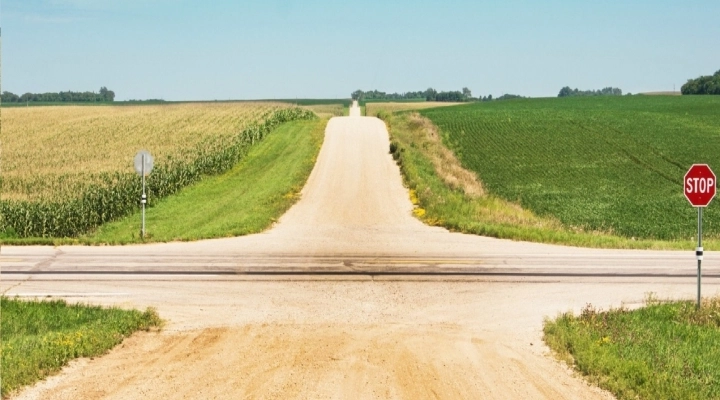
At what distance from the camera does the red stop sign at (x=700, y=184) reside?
15258 mm

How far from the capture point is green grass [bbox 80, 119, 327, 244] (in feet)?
94.3

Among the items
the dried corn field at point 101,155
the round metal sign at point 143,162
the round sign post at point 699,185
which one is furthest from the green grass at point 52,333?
the dried corn field at point 101,155

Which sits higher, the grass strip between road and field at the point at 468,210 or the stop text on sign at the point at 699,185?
the stop text on sign at the point at 699,185

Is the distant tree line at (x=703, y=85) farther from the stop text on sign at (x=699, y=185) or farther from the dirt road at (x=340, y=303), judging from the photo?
the stop text on sign at (x=699, y=185)

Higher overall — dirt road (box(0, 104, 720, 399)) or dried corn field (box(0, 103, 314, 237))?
dried corn field (box(0, 103, 314, 237))

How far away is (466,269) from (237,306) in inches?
269

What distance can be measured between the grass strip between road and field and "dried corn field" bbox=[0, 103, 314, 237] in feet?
40.8

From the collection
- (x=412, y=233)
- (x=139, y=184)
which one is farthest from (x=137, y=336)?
(x=139, y=184)

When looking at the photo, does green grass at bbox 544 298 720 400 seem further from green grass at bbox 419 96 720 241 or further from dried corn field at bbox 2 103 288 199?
dried corn field at bbox 2 103 288 199

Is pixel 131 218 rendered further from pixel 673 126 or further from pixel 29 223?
pixel 673 126

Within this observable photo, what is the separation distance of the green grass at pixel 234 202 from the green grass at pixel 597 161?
11.7m

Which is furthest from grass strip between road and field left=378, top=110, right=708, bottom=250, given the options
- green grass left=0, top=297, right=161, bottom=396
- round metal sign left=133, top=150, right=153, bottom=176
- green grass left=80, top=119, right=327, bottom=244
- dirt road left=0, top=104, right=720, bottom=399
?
green grass left=0, top=297, right=161, bottom=396

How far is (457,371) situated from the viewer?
1137 centimetres

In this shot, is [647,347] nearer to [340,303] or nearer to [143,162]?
[340,303]
